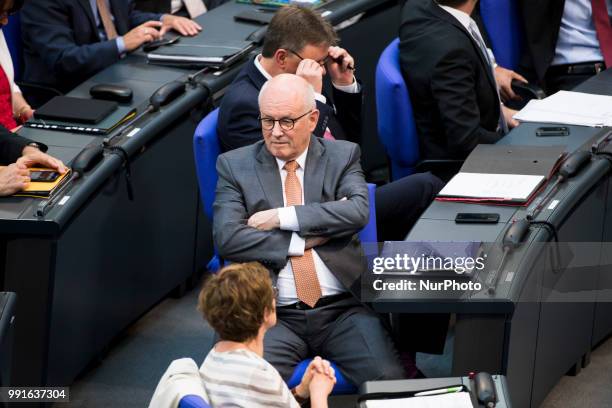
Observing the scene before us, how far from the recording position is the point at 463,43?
4410mm

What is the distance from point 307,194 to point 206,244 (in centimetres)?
128

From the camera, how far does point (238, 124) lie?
4.04 metres

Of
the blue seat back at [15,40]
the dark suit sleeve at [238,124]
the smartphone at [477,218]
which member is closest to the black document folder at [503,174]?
the smartphone at [477,218]

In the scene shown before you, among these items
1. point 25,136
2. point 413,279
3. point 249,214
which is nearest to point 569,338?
point 413,279

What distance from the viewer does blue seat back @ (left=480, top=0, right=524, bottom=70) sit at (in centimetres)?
529

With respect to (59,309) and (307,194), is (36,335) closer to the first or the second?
(59,309)

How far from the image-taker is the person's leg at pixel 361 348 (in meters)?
3.48

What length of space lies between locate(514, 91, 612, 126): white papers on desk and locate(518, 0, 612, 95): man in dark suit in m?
0.61

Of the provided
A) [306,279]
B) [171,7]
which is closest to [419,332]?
[306,279]

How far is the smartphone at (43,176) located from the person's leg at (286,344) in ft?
3.00

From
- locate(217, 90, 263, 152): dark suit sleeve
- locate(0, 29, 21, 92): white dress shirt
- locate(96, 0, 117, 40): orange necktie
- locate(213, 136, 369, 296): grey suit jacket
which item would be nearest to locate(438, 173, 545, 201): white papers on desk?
locate(213, 136, 369, 296): grey suit jacket

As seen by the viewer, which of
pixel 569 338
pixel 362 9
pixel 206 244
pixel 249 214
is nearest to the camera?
pixel 249 214

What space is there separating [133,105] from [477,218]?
1.51 metres

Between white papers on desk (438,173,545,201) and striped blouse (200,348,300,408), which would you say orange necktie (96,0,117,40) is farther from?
striped blouse (200,348,300,408)
